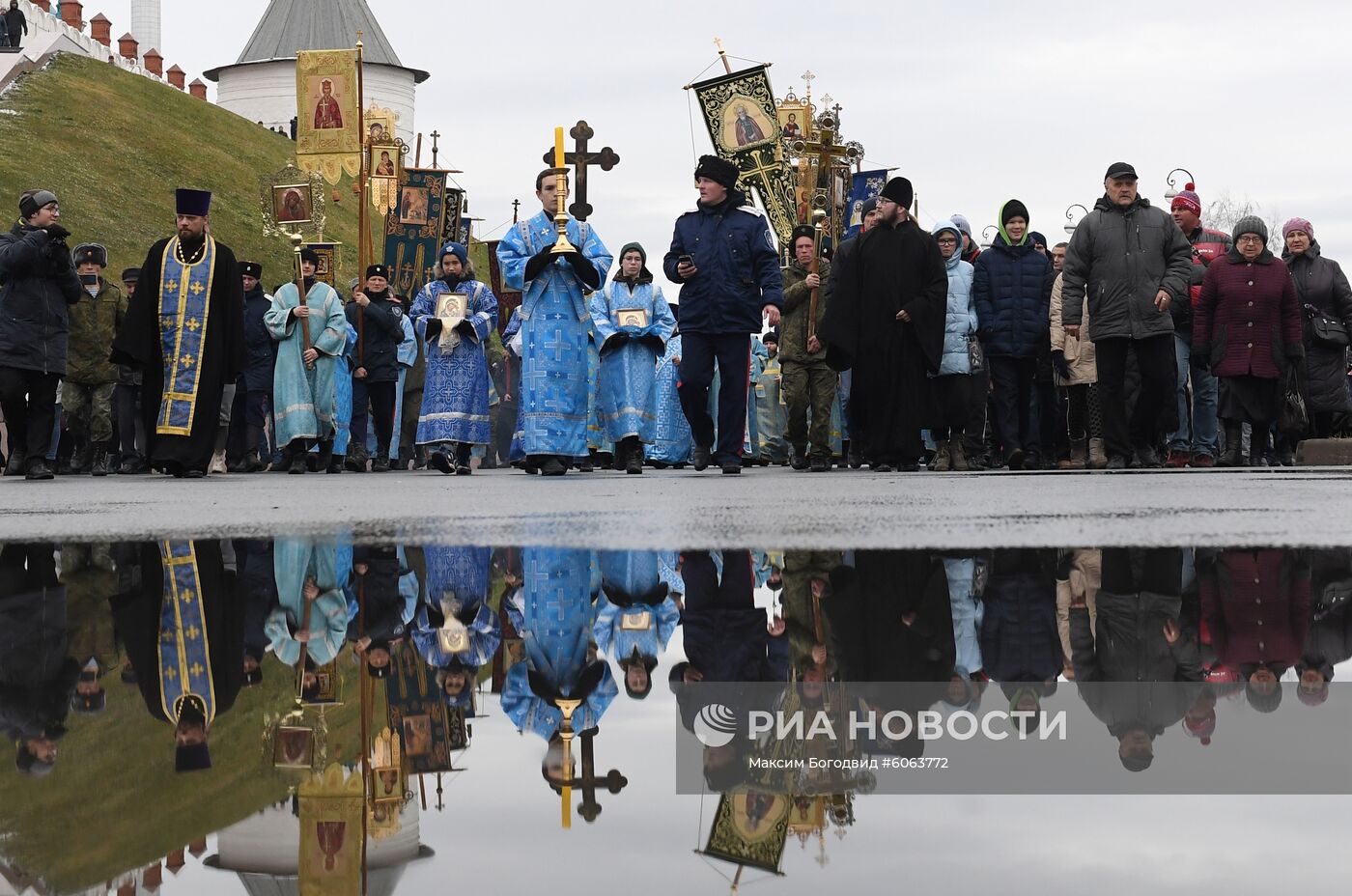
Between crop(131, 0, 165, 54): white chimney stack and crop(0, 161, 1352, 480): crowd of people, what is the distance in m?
81.6

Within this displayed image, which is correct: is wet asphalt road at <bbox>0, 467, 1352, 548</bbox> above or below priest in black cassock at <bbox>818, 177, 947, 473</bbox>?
below

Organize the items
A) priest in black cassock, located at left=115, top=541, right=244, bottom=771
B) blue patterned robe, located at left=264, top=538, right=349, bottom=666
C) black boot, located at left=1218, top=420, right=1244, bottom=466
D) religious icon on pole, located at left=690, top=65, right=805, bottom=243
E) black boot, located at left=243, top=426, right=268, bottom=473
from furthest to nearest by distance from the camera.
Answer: religious icon on pole, located at left=690, top=65, right=805, bottom=243 < black boot, located at left=243, top=426, right=268, bottom=473 < black boot, located at left=1218, top=420, right=1244, bottom=466 < blue patterned robe, located at left=264, top=538, right=349, bottom=666 < priest in black cassock, located at left=115, top=541, right=244, bottom=771

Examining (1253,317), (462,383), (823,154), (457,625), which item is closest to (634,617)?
(457,625)

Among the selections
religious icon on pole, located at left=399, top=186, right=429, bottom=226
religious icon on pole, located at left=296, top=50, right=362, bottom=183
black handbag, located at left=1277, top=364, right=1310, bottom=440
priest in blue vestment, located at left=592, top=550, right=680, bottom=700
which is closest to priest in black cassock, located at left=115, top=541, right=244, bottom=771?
priest in blue vestment, located at left=592, top=550, right=680, bottom=700

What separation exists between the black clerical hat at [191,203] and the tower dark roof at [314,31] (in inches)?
3204

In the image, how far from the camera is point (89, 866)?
1575mm

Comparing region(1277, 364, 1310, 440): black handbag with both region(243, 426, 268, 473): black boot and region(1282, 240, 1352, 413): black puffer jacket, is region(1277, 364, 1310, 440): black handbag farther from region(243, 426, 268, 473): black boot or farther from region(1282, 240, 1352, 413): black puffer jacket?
region(243, 426, 268, 473): black boot

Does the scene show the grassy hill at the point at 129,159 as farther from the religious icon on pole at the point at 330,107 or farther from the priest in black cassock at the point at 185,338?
the priest in black cassock at the point at 185,338

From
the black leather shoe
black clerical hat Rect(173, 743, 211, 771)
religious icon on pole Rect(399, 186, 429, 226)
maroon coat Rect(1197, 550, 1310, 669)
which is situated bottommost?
black clerical hat Rect(173, 743, 211, 771)

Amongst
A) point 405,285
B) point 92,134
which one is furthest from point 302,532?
point 92,134

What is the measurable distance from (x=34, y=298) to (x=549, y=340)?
3907 millimetres

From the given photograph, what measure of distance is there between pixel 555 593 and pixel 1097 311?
31.9 ft

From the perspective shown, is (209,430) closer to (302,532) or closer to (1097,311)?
(1097,311)

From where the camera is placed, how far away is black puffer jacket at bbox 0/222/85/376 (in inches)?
535
